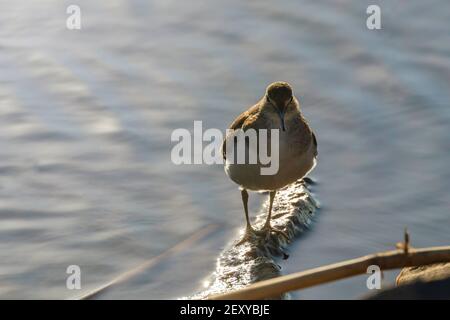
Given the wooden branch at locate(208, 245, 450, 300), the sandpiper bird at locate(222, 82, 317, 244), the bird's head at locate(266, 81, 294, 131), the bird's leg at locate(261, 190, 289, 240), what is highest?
the bird's head at locate(266, 81, 294, 131)

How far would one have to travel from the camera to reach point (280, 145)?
862 cm

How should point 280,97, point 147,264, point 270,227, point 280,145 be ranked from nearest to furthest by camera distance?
1. point 147,264
2. point 280,145
3. point 280,97
4. point 270,227

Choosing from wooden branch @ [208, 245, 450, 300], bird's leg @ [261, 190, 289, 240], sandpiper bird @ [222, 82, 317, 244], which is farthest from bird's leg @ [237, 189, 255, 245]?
wooden branch @ [208, 245, 450, 300]

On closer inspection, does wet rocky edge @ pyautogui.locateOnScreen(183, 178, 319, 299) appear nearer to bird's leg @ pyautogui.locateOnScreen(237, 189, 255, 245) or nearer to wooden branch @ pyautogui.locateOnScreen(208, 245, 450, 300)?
bird's leg @ pyautogui.locateOnScreen(237, 189, 255, 245)

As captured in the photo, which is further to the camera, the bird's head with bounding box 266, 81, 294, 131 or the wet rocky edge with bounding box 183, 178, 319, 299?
the bird's head with bounding box 266, 81, 294, 131

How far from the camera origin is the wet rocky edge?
323 inches

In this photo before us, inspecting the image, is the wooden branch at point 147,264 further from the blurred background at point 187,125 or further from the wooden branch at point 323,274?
the wooden branch at point 323,274

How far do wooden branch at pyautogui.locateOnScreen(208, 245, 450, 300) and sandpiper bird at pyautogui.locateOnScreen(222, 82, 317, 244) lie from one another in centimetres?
277

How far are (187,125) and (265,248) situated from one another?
2.48m

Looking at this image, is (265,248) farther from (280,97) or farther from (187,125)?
(187,125)

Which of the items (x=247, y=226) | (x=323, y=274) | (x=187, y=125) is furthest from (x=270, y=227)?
(x=323, y=274)

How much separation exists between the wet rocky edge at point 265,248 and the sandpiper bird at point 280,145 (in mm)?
121

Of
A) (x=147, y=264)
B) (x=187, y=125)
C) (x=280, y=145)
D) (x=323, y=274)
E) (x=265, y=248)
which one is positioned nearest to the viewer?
(x=323, y=274)
